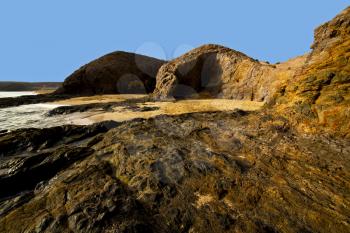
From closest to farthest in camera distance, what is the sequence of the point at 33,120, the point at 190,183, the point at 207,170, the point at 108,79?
1. the point at 190,183
2. the point at 207,170
3. the point at 33,120
4. the point at 108,79

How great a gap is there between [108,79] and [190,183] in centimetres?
2837

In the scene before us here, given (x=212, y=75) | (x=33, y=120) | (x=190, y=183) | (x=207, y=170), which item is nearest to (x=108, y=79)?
(x=212, y=75)

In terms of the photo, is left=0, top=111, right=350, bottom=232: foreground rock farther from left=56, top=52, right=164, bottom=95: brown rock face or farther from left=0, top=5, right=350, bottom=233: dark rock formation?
left=56, top=52, right=164, bottom=95: brown rock face

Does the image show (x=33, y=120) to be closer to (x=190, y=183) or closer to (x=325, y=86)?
(x=190, y=183)

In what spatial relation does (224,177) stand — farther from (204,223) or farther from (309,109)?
(309,109)

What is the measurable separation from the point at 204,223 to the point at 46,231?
293cm

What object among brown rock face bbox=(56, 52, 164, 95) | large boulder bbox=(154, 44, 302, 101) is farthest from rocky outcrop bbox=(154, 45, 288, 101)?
brown rock face bbox=(56, 52, 164, 95)

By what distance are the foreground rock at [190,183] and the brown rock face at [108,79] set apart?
24157mm

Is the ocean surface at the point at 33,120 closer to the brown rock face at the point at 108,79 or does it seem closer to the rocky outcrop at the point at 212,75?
the rocky outcrop at the point at 212,75

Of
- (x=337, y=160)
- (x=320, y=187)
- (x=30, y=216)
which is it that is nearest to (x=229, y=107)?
(x=337, y=160)

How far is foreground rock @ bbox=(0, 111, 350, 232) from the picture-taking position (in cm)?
491

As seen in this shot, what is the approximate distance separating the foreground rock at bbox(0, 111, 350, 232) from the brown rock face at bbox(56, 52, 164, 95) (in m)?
24.2

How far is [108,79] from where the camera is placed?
106 feet

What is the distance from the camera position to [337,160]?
660cm
